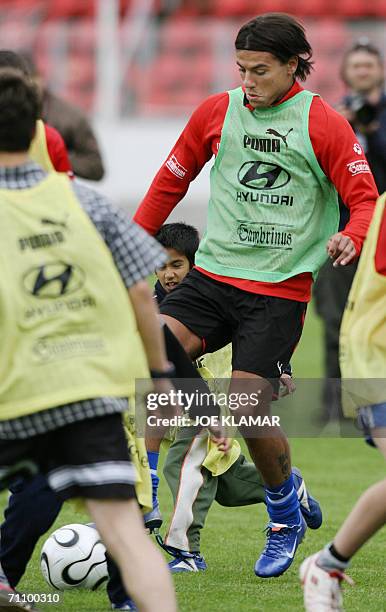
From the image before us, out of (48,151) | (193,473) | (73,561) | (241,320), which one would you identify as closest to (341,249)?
(241,320)

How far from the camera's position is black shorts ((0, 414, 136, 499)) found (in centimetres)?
361

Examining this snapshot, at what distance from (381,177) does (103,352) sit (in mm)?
5475

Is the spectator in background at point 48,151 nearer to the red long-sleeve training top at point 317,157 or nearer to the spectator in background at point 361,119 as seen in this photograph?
the red long-sleeve training top at point 317,157

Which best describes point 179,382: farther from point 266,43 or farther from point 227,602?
point 266,43

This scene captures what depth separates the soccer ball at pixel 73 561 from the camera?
512cm

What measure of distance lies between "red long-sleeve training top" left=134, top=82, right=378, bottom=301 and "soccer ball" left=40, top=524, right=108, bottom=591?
4.00 feet

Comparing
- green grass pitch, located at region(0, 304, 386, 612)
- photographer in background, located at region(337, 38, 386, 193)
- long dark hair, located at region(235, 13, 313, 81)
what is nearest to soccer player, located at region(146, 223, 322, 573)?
green grass pitch, located at region(0, 304, 386, 612)

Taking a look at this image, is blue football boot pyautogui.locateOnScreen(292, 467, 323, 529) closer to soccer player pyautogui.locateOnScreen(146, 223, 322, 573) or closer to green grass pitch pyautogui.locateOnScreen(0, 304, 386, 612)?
soccer player pyautogui.locateOnScreen(146, 223, 322, 573)

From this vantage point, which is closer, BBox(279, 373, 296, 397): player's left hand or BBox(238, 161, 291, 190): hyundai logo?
BBox(238, 161, 291, 190): hyundai logo

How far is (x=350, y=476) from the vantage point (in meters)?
8.11

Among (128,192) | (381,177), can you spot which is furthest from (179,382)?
(128,192)

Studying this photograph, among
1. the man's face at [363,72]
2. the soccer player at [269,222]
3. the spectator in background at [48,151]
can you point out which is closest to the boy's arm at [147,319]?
the soccer player at [269,222]

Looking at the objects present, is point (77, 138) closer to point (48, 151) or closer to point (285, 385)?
point (48, 151)

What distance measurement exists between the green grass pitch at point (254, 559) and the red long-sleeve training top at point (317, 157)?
1.19 m
